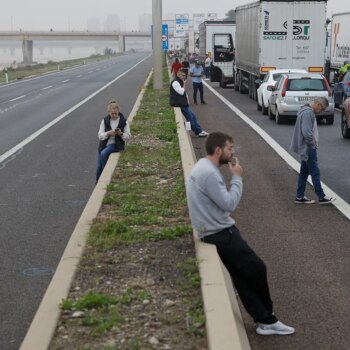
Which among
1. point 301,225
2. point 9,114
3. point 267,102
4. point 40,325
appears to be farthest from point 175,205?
point 9,114

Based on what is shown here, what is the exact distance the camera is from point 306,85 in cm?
2441

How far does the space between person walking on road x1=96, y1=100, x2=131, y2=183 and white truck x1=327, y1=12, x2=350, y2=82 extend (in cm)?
2614

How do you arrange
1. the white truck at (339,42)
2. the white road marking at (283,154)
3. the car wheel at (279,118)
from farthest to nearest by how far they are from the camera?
1. the white truck at (339,42)
2. the car wheel at (279,118)
3. the white road marking at (283,154)

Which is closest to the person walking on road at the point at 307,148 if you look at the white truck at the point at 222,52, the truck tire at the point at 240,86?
the truck tire at the point at 240,86

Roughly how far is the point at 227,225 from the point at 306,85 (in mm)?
18613

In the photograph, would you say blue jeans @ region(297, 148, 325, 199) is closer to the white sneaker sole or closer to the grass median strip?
the grass median strip

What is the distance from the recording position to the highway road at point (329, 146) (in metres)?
13.7

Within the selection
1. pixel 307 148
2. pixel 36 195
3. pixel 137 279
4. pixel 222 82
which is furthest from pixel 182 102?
pixel 222 82

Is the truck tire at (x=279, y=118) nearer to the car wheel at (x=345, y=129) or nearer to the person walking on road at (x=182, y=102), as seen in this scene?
the car wheel at (x=345, y=129)

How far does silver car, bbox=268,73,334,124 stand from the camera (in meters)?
23.6

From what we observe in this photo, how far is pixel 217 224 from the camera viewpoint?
253 inches

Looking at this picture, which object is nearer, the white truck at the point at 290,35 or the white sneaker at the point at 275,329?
the white sneaker at the point at 275,329

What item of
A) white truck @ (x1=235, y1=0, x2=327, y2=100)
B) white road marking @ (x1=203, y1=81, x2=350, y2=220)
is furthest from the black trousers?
white truck @ (x1=235, y1=0, x2=327, y2=100)

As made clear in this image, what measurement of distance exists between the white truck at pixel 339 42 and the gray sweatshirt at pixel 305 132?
26.7 metres
